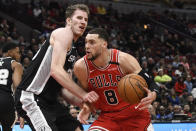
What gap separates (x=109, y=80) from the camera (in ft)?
13.9

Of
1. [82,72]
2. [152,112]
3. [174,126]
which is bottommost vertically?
[152,112]

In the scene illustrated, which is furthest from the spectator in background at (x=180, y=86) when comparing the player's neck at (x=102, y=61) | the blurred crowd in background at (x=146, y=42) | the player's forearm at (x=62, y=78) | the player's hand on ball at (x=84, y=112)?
the player's forearm at (x=62, y=78)

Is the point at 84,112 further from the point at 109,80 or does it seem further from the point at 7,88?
the point at 7,88

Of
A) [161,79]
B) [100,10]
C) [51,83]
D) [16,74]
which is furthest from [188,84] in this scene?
[51,83]

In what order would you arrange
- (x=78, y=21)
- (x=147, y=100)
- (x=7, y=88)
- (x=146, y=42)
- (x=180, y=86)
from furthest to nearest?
(x=146, y=42) → (x=180, y=86) → (x=7, y=88) → (x=78, y=21) → (x=147, y=100)

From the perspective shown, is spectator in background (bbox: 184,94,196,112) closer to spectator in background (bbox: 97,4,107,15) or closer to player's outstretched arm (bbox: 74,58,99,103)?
player's outstretched arm (bbox: 74,58,99,103)

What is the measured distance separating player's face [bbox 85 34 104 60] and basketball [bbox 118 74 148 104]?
48 cm

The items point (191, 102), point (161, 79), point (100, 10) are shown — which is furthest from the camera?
point (100, 10)

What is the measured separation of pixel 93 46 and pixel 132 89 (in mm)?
724

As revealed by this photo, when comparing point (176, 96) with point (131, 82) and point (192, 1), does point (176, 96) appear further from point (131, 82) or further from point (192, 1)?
point (192, 1)

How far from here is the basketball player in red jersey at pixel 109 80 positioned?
165 inches

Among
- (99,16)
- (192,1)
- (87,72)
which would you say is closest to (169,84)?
(99,16)

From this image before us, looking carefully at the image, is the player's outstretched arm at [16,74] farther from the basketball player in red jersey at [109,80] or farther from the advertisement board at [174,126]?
the advertisement board at [174,126]

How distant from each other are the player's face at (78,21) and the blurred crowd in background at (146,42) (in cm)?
491
